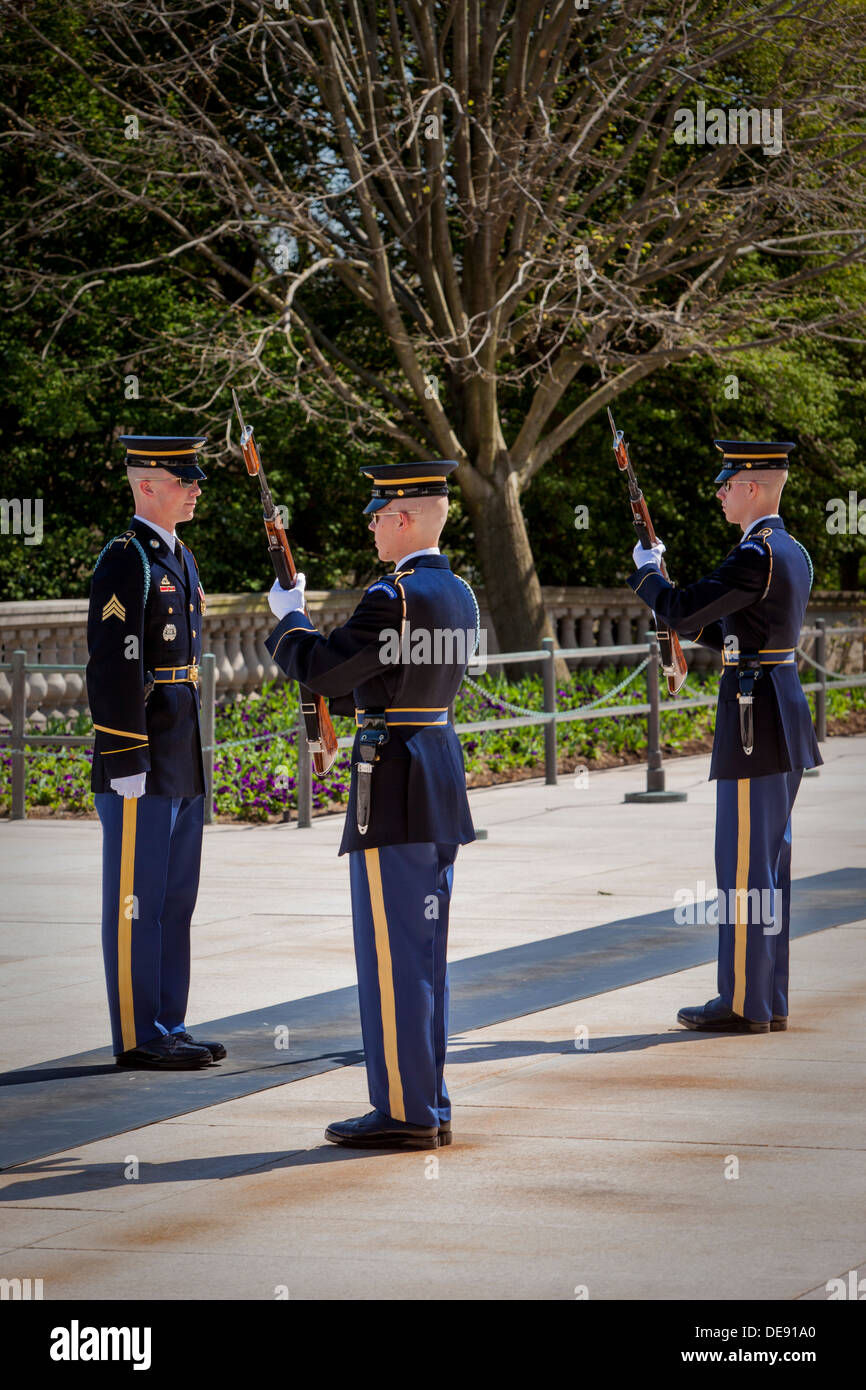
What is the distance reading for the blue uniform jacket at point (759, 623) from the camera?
24.4 feet

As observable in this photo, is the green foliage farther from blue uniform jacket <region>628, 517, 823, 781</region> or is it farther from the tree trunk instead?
blue uniform jacket <region>628, 517, 823, 781</region>

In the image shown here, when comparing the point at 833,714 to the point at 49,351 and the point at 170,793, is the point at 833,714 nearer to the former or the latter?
the point at 49,351

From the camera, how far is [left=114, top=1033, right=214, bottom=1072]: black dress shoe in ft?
22.9

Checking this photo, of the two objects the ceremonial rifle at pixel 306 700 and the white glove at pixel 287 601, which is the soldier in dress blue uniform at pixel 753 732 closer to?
the ceremonial rifle at pixel 306 700

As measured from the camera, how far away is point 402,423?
882 inches

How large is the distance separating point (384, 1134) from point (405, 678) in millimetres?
1308

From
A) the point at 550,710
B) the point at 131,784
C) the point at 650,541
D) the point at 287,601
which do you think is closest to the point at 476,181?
the point at 550,710

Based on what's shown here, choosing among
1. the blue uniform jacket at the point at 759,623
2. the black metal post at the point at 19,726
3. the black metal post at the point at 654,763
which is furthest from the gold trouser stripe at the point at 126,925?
the black metal post at the point at 654,763

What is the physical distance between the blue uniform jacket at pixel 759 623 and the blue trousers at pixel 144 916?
191 cm

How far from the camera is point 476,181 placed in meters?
20.5

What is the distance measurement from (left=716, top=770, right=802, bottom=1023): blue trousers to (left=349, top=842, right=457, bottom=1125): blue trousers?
5.71 ft

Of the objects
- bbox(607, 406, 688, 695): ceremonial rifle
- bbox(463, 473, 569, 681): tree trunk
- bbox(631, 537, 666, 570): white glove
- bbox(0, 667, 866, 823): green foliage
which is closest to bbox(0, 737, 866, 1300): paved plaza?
bbox(607, 406, 688, 695): ceremonial rifle
